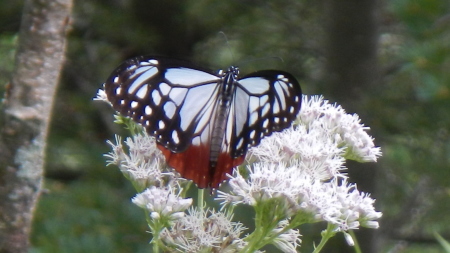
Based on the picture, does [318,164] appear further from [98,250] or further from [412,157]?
[412,157]

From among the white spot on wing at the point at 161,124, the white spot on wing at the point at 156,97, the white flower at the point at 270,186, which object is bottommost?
the white flower at the point at 270,186

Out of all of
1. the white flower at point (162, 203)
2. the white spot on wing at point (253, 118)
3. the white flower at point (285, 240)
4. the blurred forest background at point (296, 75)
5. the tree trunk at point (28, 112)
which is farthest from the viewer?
the blurred forest background at point (296, 75)

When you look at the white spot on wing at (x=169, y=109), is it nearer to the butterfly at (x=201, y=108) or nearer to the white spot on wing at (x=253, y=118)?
the butterfly at (x=201, y=108)

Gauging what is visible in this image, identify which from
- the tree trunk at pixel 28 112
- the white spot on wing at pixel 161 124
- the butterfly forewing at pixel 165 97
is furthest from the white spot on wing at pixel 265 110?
the tree trunk at pixel 28 112

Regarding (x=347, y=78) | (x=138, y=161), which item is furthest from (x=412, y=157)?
(x=138, y=161)

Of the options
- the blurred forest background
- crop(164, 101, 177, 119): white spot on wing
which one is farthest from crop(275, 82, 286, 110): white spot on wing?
the blurred forest background

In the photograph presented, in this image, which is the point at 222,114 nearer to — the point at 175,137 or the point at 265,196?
the point at 175,137
